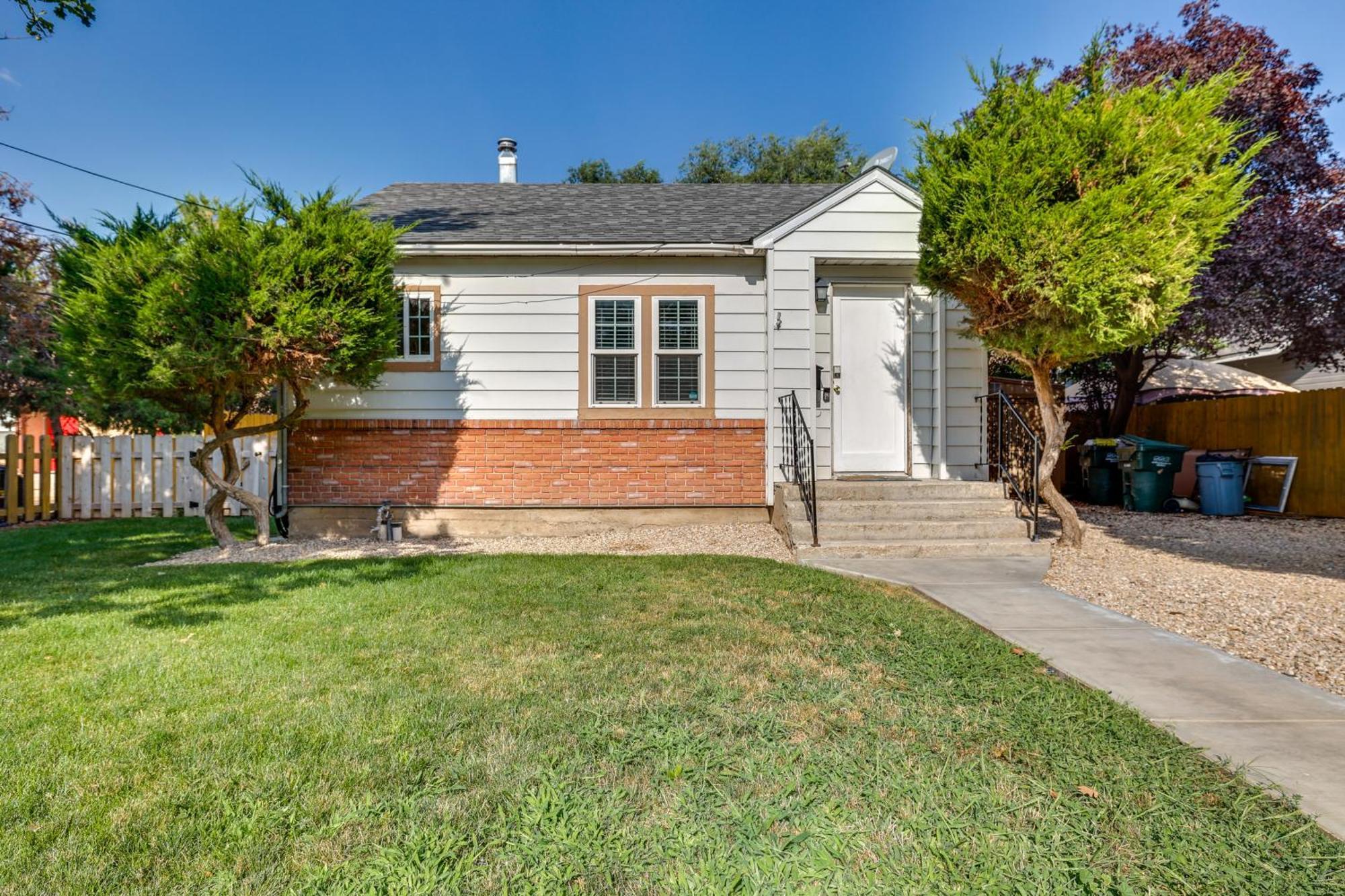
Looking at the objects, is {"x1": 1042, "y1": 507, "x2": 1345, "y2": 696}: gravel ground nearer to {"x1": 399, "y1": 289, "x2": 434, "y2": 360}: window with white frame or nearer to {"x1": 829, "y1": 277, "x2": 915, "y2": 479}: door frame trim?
{"x1": 829, "y1": 277, "x2": 915, "y2": 479}: door frame trim

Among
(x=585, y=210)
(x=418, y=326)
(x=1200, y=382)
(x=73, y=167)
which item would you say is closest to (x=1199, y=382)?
(x=1200, y=382)

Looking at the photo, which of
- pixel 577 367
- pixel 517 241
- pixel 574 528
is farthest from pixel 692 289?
pixel 574 528

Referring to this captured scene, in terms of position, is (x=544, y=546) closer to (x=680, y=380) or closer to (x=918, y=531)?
(x=680, y=380)

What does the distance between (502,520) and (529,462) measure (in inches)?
31.1

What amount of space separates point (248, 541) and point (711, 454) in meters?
5.53

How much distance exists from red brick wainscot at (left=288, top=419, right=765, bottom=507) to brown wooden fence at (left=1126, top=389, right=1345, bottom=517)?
8246 mm

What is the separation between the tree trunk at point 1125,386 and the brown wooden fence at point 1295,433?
2.60 ft

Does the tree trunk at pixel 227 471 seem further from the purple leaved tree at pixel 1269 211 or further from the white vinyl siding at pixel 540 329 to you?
the purple leaved tree at pixel 1269 211

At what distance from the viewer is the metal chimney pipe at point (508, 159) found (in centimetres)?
1137

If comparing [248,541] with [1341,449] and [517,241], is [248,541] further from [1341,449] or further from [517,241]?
[1341,449]

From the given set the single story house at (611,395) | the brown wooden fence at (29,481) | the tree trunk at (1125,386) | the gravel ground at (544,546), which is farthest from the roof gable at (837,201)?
the brown wooden fence at (29,481)

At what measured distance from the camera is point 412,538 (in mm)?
7781

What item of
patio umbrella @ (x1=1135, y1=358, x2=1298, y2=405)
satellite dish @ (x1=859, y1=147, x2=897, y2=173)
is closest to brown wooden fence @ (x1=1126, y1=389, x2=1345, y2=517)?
patio umbrella @ (x1=1135, y1=358, x2=1298, y2=405)

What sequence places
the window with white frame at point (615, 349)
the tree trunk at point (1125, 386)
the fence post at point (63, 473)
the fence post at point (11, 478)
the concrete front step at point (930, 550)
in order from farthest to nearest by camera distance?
1. the tree trunk at point (1125, 386)
2. the fence post at point (63, 473)
3. the fence post at point (11, 478)
4. the window with white frame at point (615, 349)
5. the concrete front step at point (930, 550)
